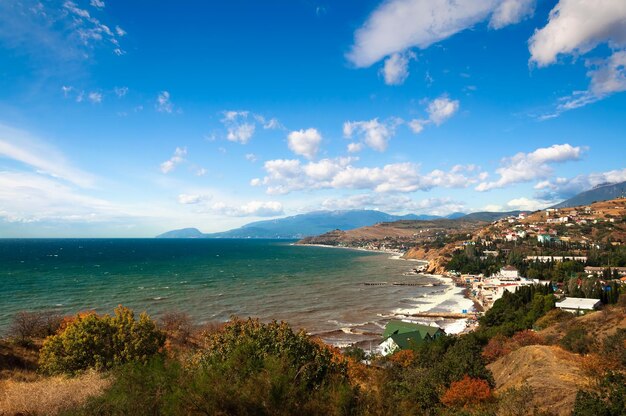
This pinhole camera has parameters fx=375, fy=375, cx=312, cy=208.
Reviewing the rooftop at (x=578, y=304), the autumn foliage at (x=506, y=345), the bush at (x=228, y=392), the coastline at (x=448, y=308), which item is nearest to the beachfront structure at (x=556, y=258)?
the coastline at (x=448, y=308)

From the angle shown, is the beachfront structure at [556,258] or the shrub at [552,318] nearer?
the shrub at [552,318]

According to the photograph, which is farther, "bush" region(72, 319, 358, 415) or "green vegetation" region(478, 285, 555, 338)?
"green vegetation" region(478, 285, 555, 338)

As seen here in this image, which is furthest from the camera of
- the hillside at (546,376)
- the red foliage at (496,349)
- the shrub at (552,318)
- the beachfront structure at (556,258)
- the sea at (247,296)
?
the beachfront structure at (556,258)

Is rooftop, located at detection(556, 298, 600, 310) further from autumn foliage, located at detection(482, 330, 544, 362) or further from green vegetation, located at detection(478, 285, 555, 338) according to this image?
autumn foliage, located at detection(482, 330, 544, 362)

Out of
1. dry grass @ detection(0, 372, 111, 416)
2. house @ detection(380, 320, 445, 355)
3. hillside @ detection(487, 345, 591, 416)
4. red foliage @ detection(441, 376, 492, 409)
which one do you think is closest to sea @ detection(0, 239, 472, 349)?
house @ detection(380, 320, 445, 355)

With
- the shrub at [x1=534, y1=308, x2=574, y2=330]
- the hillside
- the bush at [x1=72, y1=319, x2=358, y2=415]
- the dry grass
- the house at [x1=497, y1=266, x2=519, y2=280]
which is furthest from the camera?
the house at [x1=497, y1=266, x2=519, y2=280]

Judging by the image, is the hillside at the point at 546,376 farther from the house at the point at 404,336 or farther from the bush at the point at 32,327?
the bush at the point at 32,327

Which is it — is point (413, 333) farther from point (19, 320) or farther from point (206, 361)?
point (19, 320)

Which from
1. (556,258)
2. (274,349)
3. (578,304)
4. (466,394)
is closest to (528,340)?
(466,394)
